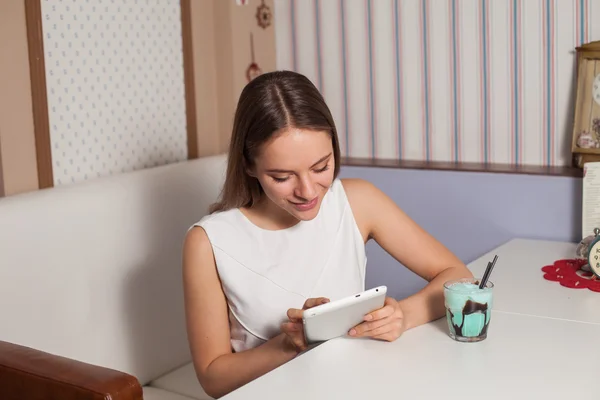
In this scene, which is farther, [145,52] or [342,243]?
[145,52]

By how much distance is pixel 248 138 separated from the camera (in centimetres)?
161

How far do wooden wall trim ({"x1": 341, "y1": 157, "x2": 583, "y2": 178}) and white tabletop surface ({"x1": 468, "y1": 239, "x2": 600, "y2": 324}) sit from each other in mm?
187

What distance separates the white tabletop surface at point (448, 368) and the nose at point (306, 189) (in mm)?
270

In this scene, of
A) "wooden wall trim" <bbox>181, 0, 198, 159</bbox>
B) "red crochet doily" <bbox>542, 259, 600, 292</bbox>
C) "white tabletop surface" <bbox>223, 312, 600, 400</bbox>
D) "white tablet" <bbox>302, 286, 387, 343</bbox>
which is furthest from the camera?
"wooden wall trim" <bbox>181, 0, 198, 159</bbox>

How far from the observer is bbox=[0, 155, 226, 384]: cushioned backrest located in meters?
1.81

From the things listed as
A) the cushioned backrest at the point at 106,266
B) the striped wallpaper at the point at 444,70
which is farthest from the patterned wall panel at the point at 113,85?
the striped wallpaper at the point at 444,70

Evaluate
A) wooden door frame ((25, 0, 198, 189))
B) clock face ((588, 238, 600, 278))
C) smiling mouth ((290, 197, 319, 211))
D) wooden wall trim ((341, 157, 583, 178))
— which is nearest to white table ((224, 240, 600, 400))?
→ clock face ((588, 238, 600, 278))

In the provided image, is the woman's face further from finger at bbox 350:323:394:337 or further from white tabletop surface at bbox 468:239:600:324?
white tabletop surface at bbox 468:239:600:324

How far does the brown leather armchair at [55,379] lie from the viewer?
1.28m

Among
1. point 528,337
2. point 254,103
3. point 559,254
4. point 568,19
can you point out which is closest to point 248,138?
point 254,103

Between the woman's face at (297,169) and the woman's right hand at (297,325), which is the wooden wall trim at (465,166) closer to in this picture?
the woman's face at (297,169)

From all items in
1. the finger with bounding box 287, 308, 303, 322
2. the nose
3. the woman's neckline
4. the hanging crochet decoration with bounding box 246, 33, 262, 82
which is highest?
A: the hanging crochet decoration with bounding box 246, 33, 262, 82

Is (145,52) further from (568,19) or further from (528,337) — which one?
(528,337)

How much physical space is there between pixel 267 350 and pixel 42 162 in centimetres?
87
